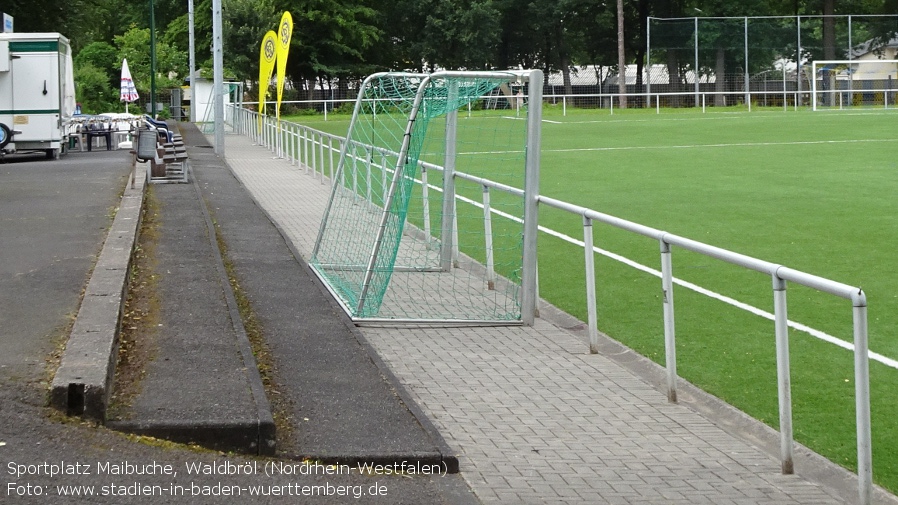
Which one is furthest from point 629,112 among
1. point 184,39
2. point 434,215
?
point 434,215

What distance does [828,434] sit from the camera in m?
6.00

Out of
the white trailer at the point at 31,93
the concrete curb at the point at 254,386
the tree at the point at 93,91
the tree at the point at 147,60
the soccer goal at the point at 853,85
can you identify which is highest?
the tree at the point at 147,60

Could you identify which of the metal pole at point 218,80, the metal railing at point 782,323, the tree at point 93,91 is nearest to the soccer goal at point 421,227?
the metal railing at point 782,323

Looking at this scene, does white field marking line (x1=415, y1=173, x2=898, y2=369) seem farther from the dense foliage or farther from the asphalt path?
the dense foliage

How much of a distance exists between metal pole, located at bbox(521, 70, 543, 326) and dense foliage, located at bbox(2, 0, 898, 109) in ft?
186

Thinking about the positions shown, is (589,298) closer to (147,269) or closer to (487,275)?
(487,275)

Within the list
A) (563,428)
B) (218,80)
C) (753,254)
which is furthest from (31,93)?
(563,428)

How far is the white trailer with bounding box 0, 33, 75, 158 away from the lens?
27.7 meters

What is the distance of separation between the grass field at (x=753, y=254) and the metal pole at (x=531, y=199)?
566 millimetres

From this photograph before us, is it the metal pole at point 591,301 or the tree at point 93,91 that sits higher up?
the tree at point 93,91

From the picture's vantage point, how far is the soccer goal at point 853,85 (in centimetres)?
5350

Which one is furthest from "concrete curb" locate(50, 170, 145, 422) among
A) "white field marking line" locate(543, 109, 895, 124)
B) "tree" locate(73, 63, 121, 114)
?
"tree" locate(73, 63, 121, 114)

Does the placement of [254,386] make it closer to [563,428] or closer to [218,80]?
[563,428]

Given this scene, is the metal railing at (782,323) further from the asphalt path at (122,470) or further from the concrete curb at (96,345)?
the concrete curb at (96,345)
